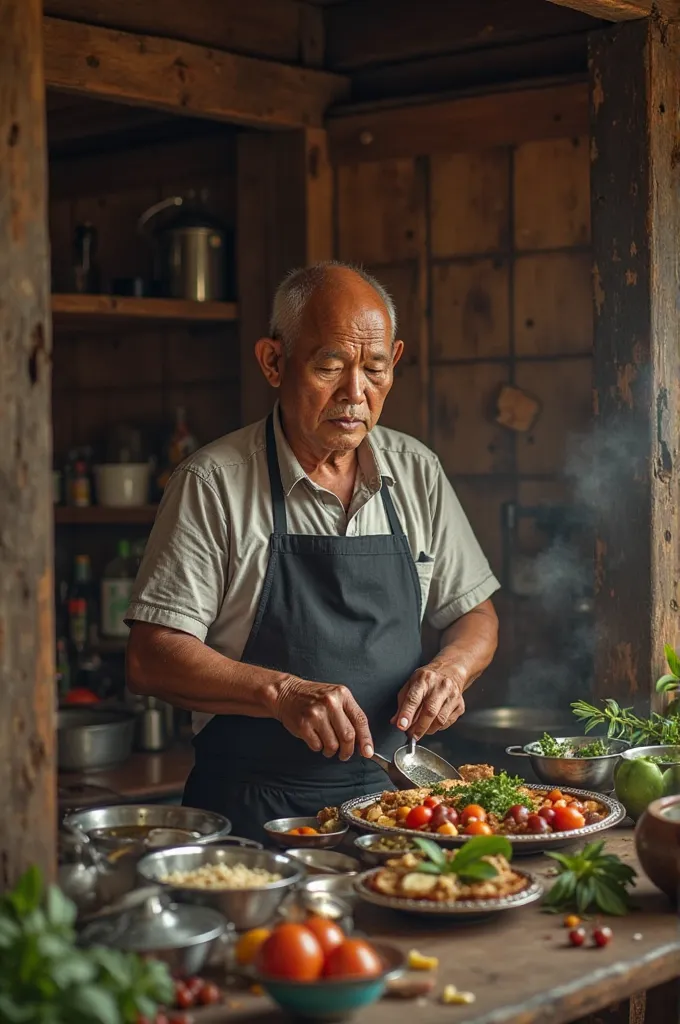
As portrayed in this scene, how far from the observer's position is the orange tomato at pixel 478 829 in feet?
8.80

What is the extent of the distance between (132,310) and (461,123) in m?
1.35

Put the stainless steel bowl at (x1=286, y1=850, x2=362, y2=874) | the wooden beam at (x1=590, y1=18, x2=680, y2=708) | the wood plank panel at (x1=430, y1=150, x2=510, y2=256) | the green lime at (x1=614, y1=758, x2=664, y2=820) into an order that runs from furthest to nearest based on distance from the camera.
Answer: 1. the wood plank panel at (x1=430, y1=150, x2=510, y2=256)
2. the wooden beam at (x1=590, y1=18, x2=680, y2=708)
3. the green lime at (x1=614, y1=758, x2=664, y2=820)
4. the stainless steel bowl at (x1=286, y1=850, x2=362, y2=874)

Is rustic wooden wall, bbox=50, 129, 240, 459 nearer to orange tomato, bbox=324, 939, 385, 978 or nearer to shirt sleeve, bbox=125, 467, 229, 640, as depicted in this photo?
shirt sleeve, bbox=125, 467, 229, 640

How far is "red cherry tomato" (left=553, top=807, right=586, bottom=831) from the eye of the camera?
275 centimetres

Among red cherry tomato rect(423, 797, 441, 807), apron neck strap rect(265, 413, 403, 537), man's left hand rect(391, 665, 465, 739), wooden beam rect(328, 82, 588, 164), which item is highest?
wooden beam rect(328, 82, 588, 164)

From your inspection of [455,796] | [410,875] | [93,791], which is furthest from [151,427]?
[410,875]

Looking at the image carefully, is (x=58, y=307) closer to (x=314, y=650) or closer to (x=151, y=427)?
(x=151, y=427)

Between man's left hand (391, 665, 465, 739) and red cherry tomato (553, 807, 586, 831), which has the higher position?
man's left hand (391, 665, 465, 739)

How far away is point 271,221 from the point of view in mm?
5430

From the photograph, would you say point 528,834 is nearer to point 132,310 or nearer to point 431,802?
point 431,802

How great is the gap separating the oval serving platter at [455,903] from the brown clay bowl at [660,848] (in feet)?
0.81

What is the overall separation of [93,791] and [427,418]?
1.76 metres

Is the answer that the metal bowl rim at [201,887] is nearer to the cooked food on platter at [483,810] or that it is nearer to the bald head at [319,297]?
the cooked food on platter at [483,810]

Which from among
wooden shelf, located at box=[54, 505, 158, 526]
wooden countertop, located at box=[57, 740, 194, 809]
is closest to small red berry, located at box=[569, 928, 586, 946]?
wooden countertop, located at box=[57, 740, 194, 809]
